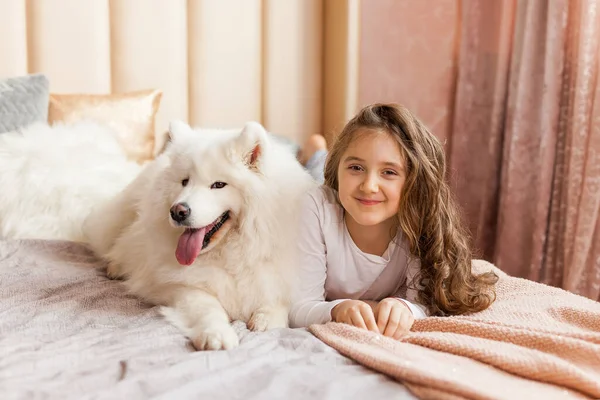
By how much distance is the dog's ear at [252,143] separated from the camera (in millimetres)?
1457

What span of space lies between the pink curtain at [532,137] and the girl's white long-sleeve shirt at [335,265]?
110 centimetres

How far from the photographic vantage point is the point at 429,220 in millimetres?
1564

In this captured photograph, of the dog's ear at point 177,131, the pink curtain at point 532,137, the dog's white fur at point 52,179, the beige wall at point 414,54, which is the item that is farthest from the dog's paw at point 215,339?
the beige wall at point 414,54

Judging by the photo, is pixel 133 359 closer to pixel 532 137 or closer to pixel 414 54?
pixel 532 137

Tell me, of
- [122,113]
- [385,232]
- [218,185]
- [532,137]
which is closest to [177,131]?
[218,185]

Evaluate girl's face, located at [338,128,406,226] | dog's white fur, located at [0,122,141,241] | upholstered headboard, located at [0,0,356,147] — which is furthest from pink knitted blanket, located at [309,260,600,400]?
upholstered headboard, located at [0,0,356,147]

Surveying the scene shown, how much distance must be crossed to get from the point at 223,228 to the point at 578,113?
1.63m

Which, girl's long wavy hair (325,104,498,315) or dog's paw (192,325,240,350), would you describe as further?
girl's long wavy hair (325,104,498,315)

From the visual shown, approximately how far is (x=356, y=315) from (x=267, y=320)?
0.23 metres

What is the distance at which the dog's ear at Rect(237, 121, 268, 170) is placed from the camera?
146 centimetres

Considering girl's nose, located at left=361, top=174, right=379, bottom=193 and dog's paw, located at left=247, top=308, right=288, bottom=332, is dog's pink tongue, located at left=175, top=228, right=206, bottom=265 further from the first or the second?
girl's nose, located at left=361, top=174, right=379, bottom=193

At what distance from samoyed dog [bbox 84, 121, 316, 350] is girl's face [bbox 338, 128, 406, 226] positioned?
0.16 metres

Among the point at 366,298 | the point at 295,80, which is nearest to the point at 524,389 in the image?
the point at 366,298

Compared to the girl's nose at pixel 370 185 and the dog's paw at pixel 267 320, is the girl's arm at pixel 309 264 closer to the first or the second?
the dog's paw at pixel 267 320
